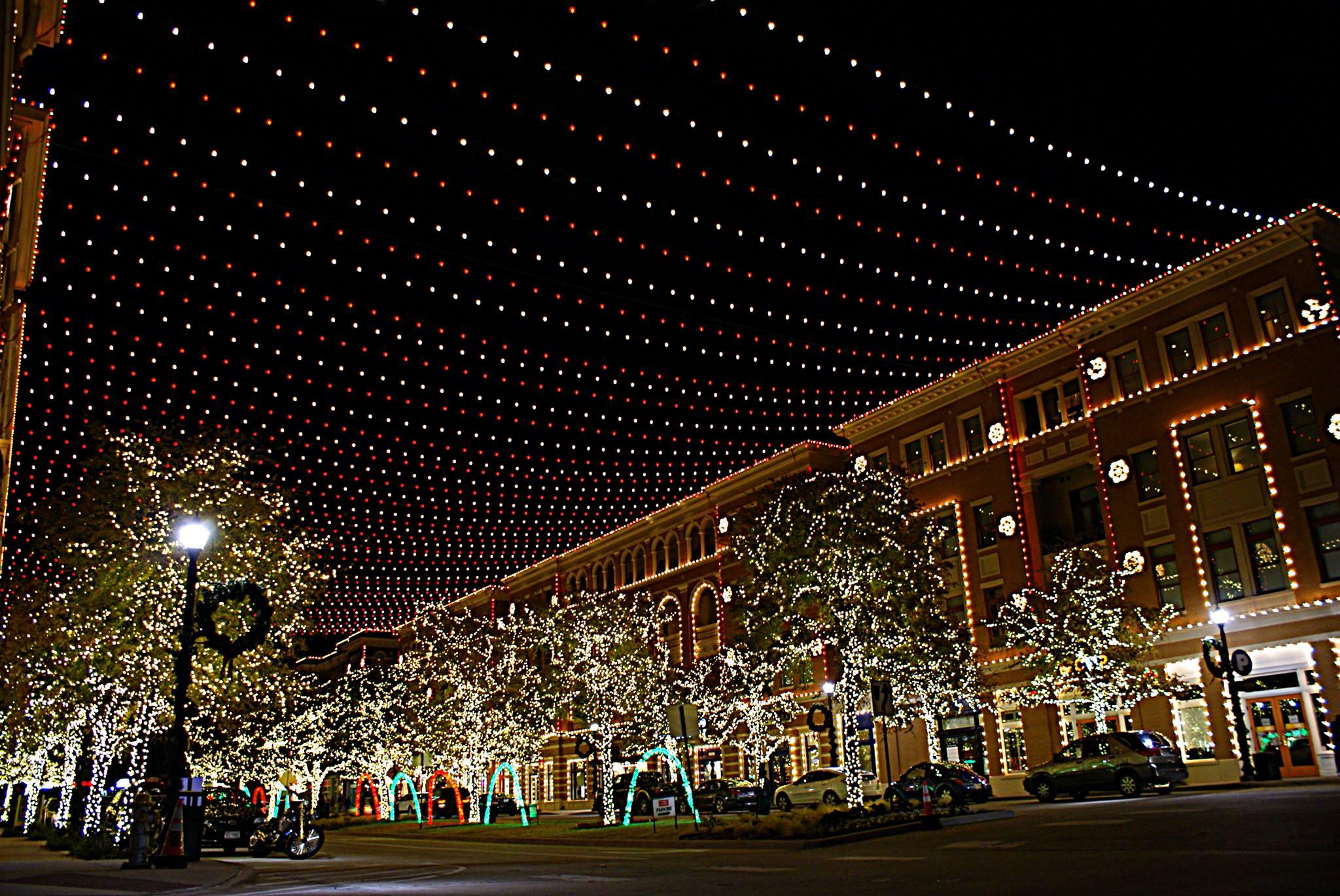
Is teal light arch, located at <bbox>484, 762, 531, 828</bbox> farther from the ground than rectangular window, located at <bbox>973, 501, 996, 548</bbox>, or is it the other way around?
rectangular window, located at <bbox>973, 501, 996, 548</bbox>

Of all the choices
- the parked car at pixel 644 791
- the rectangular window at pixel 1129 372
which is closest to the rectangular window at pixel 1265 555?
the rectangular window at pixel 1129 372

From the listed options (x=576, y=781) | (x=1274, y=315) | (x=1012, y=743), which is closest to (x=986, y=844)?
(x=1274, y=315)

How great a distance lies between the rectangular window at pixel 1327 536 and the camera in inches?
1138

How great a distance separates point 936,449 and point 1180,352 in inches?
426

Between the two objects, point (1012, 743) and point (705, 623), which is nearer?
point (1012, 743)

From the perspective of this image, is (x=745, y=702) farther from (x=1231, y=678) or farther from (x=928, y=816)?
(x=928, y=816)

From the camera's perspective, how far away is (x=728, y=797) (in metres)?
34.7

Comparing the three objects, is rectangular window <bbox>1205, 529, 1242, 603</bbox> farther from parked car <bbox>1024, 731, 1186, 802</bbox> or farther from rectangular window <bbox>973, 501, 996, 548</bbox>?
rectangular window <bbox>973, 501, 996, 548</bbox>

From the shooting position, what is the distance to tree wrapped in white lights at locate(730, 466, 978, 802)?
24.9 metres

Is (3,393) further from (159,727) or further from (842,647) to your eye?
(842,647)

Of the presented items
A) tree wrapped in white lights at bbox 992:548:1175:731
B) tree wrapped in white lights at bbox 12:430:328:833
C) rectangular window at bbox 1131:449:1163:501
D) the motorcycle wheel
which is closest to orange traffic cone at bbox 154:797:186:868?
the motorcycle wheel

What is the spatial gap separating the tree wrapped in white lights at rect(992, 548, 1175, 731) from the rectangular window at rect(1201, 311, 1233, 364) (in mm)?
7256

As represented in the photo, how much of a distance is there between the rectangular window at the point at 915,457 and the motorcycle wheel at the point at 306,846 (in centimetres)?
2693

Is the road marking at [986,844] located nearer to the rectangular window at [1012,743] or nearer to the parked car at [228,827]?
the parked car at [228,827]
